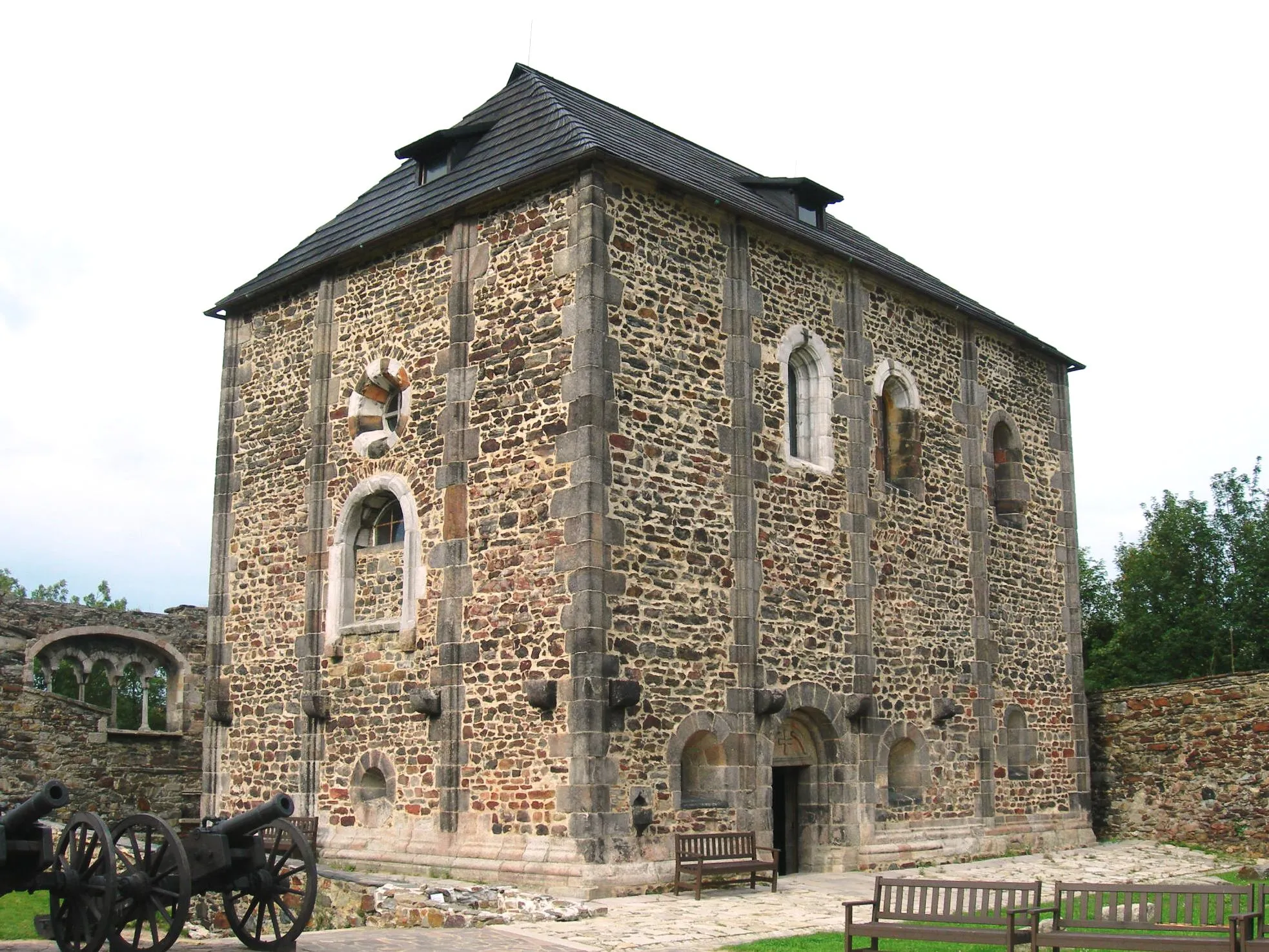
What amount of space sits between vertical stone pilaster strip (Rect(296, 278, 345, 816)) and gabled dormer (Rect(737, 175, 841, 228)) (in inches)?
219

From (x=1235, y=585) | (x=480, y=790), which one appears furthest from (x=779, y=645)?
(x=1235, y=585)

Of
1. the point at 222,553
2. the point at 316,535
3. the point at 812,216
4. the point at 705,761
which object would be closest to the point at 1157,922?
the point at 705,761

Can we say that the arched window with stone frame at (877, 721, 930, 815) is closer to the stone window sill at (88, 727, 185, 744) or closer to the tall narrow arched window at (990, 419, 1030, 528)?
the tall narrow arched window at (990, 419, 1030, 528)

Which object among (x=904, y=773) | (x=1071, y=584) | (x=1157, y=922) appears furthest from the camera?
(x=1071, y=584)

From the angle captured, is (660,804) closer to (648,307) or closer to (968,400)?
(648,307)

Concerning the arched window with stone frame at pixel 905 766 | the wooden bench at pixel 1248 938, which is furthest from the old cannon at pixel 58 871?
the arched window with stone frame at pixel 905 766

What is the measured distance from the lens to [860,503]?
1642 centimetres

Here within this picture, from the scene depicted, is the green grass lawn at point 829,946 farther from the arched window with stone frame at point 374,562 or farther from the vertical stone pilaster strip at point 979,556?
the vertical stone pilaster strip at point 979,556

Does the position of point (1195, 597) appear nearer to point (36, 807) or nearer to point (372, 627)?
point (372, 627)

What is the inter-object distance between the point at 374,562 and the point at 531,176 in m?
4.75

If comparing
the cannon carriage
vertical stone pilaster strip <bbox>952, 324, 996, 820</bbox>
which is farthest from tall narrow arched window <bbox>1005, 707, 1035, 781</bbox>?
the cannon carriage

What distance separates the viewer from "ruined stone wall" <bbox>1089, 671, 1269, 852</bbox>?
61.9ft

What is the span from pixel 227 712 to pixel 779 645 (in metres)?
7.12

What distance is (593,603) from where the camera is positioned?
1300 cm
